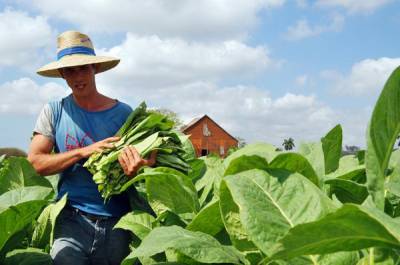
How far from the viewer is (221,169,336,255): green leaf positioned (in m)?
1.33

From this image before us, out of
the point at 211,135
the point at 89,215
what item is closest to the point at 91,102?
the point at 89,215

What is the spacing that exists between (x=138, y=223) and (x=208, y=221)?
25.9 inches

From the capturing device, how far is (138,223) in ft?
7.56

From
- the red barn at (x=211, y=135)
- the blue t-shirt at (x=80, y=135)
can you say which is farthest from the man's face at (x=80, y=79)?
the red barn at (x=211, y=135)

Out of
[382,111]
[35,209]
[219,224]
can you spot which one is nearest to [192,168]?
[35,209]

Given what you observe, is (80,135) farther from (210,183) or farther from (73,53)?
(210,183)

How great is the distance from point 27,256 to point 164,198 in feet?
2.26

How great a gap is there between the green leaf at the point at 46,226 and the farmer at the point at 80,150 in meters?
0.06

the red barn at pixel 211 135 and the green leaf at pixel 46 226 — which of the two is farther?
the red barn at pixel 211 135

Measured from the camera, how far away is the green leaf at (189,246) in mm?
1420

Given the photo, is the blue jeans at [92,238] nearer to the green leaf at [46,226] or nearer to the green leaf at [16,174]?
the green leaf at [46,226]

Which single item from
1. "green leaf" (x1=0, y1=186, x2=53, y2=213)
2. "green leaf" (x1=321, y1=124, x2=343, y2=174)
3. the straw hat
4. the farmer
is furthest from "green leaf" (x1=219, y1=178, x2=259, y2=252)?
the straw hat

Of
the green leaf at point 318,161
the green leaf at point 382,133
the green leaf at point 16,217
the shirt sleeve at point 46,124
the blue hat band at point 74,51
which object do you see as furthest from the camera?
the blue hat band at point 74,51

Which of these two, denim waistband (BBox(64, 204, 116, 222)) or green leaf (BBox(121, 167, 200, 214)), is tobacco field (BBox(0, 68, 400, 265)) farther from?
denim waistband (BBox(64, 204, 116, 222))
